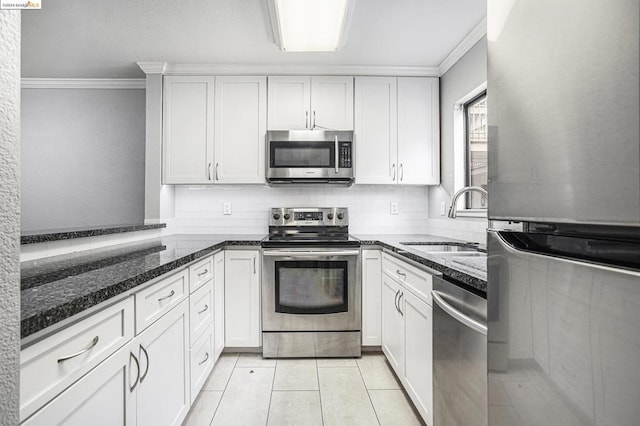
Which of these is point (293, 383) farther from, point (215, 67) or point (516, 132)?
point (215, 67)

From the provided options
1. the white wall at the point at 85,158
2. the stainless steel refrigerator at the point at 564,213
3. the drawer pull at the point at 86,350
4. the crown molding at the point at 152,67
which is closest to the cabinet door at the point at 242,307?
the white wall at the point at 85,158

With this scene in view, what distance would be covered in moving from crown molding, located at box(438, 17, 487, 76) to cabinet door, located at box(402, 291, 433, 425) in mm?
1872

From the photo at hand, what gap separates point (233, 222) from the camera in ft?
10.9

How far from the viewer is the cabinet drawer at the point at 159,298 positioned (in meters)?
1.22

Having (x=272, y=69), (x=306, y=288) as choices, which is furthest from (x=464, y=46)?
(x=306, y=288)

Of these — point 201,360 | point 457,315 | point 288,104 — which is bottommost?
point 201,360

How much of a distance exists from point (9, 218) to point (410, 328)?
1836 mm

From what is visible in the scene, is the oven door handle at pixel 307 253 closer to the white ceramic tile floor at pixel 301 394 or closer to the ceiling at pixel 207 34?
the white ceramic tile floor at pixel 301 394

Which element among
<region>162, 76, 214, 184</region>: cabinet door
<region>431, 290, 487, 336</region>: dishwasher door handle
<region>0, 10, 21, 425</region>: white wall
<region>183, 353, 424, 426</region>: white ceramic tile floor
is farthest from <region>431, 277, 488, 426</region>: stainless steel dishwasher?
<region>162, 76, 214, 184</region>: cabinet door

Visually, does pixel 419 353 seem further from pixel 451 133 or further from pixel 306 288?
pixel 451 133

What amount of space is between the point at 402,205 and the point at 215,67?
2.16 metres

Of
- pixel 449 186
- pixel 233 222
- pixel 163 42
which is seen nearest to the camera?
pixel 163 42

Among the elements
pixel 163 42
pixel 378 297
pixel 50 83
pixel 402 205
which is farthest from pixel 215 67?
pixel 378 297

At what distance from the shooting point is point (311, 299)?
2.62 metres
